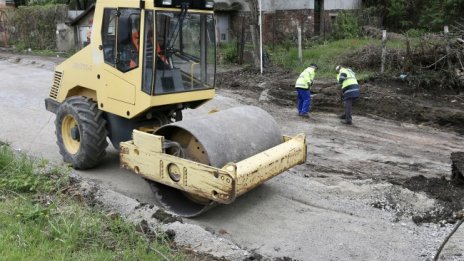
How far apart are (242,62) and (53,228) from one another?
46.0 feet

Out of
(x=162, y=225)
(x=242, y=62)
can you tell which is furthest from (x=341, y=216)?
(x=242, y=62)

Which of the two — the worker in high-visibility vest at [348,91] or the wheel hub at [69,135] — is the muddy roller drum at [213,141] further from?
the worker in high-visibility vest at [348,91]

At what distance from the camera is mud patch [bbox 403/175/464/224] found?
231 inches

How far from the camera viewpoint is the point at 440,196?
6.37m

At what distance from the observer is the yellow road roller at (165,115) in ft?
19.2

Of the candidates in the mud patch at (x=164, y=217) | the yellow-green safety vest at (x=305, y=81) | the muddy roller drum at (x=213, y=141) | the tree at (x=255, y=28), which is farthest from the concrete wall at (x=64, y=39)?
the mud patch at (x=164, y=217)

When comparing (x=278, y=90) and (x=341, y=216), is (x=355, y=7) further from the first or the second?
(x=341, y=216)

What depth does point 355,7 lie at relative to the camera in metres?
24.4

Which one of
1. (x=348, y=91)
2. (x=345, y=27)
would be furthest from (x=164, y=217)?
(x=345, y=27)

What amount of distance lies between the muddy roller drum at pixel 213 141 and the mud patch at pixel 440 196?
1.95m

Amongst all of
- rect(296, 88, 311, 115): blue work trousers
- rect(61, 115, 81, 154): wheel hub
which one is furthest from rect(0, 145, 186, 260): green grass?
rect(296, 88, 311, 115): blue work trousers

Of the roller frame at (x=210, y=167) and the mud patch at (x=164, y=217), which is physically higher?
the roller frame at (x=210, y=167)

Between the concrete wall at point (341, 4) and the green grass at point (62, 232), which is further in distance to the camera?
the concrete wall at point (341, 4)

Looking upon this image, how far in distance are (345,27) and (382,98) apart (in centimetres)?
1054
